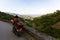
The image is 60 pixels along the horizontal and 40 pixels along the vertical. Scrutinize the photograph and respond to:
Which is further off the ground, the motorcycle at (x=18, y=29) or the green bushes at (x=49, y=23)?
the green bushes at (x=49, y=23)

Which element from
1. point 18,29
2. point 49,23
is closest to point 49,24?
point 49,23

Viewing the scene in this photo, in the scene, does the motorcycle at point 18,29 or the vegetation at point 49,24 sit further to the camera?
the motorcycle at point 18,29

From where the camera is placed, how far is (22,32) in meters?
17.2

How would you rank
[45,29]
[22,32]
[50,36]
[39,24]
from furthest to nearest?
[22,32] → [39,24] → [45,29] → [50,36]

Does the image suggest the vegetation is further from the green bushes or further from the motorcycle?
the motorcycle

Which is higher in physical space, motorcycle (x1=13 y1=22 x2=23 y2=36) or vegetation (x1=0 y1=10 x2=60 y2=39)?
vegetation (x1=0 y1=10 x2=60 y2=39)

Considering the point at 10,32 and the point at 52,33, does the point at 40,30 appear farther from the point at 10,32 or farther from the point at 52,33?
the point at 10,32

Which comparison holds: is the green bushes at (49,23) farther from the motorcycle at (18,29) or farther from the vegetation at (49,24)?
the motorcycle at (18,29)

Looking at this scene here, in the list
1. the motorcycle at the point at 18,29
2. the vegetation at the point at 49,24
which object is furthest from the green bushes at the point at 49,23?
the motorcycle at the point at 18,29

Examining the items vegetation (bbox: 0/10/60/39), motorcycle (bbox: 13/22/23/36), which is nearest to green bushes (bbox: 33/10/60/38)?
vegetation (bbox: 0/10/60/39)

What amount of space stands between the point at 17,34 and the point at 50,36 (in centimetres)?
367

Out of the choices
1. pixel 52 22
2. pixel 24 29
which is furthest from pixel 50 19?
pixel 24 29

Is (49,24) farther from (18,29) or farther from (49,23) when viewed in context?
(18,29)

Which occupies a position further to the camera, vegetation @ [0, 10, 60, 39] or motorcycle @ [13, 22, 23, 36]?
motorcycle @ [13, 22, 23, 36]
